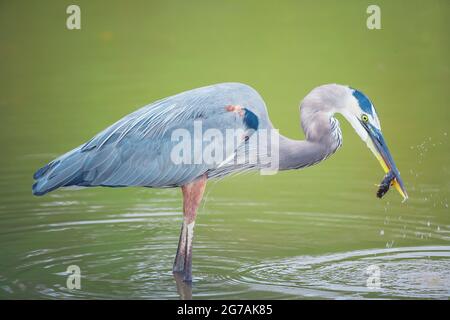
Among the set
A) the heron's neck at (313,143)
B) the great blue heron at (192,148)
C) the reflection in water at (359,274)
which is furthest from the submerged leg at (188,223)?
the heron's neck at (313,143)

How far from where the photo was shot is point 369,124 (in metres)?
6.42

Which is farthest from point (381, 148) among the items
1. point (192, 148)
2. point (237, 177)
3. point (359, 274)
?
point (237, 177)

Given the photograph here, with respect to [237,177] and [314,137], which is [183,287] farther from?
[237,177]

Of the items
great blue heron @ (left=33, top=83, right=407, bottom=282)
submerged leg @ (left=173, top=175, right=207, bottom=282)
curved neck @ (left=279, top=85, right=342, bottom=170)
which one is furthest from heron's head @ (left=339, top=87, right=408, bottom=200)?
submerged leg @ (left=173, top=175, right=207, bottom=282)

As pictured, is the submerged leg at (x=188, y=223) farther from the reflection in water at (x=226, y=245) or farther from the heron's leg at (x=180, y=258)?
the reflection in water at (x=226, y=245)

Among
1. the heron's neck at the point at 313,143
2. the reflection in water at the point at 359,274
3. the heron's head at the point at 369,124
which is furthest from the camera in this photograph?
the heron's neck at the point at 313,143

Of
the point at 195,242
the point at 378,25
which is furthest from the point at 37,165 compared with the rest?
the point at 378,25

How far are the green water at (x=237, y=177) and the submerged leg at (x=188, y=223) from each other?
0.34 feet

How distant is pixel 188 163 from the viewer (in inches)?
252

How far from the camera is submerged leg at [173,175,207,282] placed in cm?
630

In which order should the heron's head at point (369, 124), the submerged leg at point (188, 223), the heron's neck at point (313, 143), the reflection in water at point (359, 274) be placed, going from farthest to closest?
1. the heron's neck at point (313, 143)
2. the heron's head at point (369, 124)
3. the submerged leg at point (188, 223)
4. the reflection in water at point (359, 274)

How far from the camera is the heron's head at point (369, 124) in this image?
6.41m
